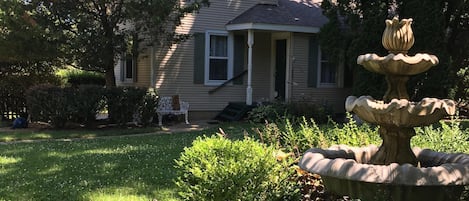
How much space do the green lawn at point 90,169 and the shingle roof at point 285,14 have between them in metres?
5.71

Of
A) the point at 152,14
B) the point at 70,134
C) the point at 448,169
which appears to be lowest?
the point at 70,134

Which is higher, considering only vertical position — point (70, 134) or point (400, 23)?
point (400, 23)

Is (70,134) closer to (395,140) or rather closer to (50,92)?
(50,92)

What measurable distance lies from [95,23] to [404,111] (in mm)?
10418

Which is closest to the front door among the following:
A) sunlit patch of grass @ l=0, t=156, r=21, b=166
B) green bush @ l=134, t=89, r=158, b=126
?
green bush @ l=134, t=89, r=158, b=126

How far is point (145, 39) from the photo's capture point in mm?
13836

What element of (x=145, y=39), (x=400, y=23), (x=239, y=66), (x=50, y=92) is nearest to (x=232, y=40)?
(x=239, y=66)

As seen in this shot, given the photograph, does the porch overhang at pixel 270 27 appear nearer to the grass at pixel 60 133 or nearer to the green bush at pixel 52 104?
the grass at pixel 60 133

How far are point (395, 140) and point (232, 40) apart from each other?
11.3 m

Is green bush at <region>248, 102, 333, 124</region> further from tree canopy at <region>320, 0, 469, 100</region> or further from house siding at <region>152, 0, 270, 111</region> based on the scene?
house siding at <region>152, 0, 270, 111</region>

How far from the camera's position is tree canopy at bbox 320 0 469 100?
12633 mm

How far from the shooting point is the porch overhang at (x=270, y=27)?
46.8 feet

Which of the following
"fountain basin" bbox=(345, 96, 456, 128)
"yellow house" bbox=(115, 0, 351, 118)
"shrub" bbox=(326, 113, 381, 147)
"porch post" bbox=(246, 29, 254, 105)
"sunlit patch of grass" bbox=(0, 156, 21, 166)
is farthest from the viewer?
"yellow house" bbox=(115, 0, 351, 118)

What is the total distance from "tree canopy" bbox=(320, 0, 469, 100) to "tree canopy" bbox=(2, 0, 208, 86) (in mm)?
4170
